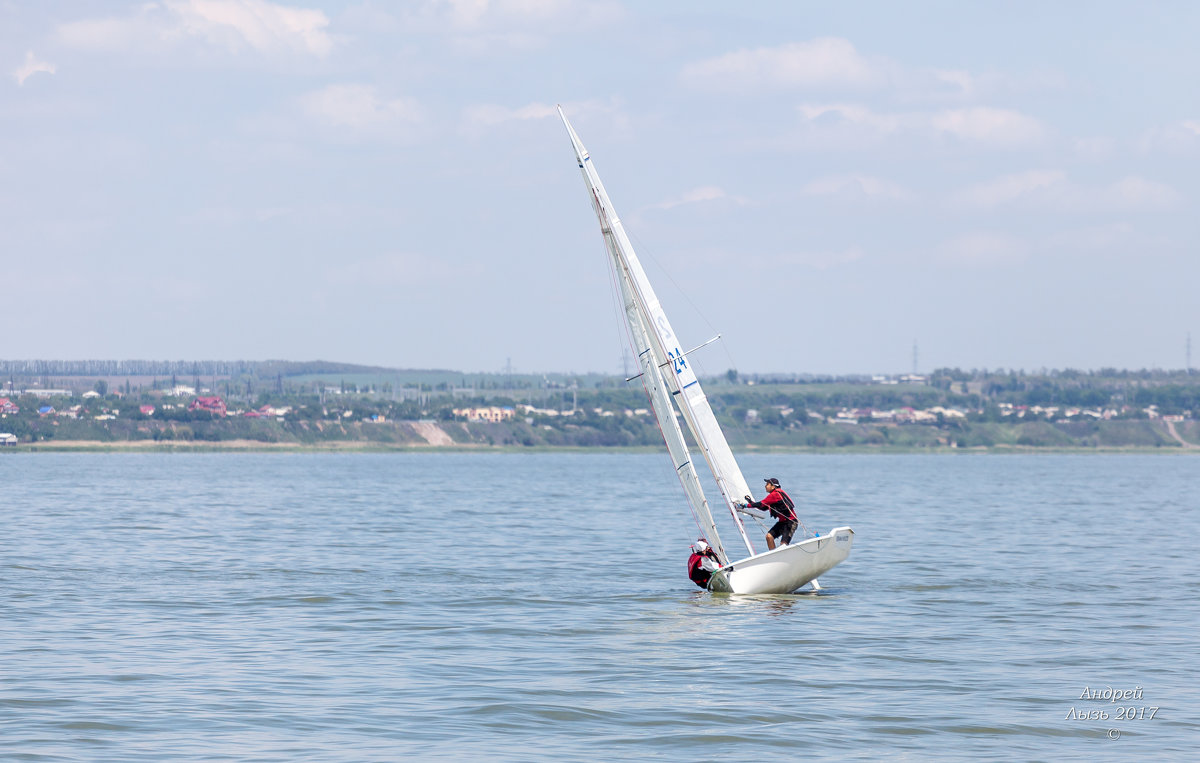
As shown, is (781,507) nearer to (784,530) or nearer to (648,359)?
(784,530)

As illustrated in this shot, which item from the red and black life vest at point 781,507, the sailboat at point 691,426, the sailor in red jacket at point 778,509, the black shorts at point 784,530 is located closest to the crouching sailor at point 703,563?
the sailboat at point 691,426

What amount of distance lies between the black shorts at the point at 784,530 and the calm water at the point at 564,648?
157 centimetres

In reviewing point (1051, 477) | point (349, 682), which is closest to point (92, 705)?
point (349, 682)

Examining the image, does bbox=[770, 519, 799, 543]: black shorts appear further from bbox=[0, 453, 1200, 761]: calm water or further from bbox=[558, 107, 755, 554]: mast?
bbox=[0, 453, 1200, 761]: calm water

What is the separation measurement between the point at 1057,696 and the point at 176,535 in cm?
4139

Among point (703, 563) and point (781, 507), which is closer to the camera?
point (781, 507)

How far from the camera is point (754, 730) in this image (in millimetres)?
20984

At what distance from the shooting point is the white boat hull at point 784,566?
1337 inches

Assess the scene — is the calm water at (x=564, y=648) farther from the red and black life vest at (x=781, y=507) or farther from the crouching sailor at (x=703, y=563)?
the red and black life vest at (x=781, y=507)

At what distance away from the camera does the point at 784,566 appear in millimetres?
34281

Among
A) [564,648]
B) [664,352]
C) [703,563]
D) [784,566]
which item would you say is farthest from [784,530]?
[564,648]

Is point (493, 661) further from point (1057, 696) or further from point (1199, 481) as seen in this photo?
point (1199, 481)

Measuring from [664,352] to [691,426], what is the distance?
198 centimetres

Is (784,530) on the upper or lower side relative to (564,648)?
upper
